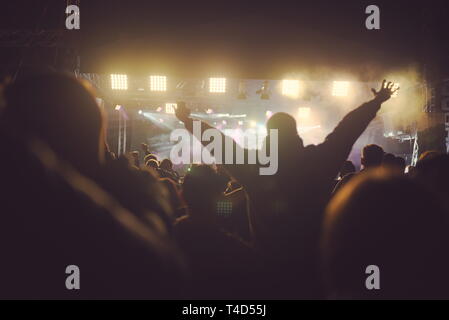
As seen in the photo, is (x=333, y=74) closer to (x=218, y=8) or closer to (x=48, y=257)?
(x=218, y=8)

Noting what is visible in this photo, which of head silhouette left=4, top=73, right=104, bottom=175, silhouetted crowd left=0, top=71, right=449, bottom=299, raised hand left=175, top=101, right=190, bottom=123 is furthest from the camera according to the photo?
raised hand left=175, top=101, right=190, bottom=123

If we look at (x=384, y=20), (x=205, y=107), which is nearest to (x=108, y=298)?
(x=384, y=20)

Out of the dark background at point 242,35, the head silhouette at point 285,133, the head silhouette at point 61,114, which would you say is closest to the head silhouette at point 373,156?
the head silhouette at point 285,133

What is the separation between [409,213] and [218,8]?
5462 mm

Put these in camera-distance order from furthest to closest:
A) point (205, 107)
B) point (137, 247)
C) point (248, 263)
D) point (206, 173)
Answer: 1. point (205, 107)
2. point (206, 173)
3. point (248, 263)
4. point (137, 247)

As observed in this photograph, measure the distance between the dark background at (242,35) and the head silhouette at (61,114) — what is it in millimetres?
5049

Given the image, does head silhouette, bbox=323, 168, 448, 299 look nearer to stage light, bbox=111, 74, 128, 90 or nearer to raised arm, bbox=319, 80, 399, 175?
raised arm, bbox=319, 80, 399, 175

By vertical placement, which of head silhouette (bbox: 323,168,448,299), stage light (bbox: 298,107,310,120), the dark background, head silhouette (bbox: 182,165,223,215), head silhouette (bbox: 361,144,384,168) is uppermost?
stage light (bbox: 298,107,310,120)

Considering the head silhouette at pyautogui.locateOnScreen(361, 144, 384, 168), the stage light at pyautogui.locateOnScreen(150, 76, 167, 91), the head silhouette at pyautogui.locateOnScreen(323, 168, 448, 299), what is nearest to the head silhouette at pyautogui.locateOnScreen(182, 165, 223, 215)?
the head silhouette at pyautogui.locateOnScreen(323, 168, 448, 299)

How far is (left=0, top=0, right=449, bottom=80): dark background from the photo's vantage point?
18.3 feet

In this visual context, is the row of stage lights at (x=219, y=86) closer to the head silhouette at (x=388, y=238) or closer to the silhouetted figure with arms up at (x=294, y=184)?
the silhouetted figure with arms up at (x=294, y=184)

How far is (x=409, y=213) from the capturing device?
2.36 ft

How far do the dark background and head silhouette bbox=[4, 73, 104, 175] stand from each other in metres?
5.05

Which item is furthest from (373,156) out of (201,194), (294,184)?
(201,194)
